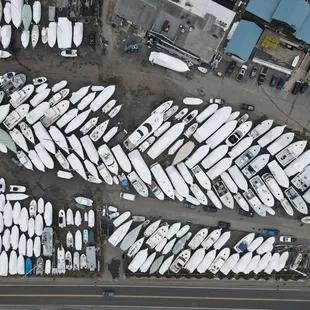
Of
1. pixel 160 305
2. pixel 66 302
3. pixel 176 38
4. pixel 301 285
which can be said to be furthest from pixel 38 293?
pixel 176 38

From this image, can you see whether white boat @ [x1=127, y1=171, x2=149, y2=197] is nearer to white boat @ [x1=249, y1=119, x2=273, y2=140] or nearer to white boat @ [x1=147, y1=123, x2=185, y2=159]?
white boat @ [x1=147, y1=123, x2=185, y2=159]

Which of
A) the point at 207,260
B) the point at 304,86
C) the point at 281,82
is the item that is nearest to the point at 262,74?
the point at 281,82

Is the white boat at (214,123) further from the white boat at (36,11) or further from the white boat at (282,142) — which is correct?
the white boat at (36,11)

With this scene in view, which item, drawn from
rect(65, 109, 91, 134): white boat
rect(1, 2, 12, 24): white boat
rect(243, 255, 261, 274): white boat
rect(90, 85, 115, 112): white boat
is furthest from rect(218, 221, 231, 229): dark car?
rect(1, 2, 12, 24): white boat

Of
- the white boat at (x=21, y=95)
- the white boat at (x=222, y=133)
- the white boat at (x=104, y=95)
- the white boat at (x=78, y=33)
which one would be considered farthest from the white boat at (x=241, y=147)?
the white boat at (x=21, y=95)

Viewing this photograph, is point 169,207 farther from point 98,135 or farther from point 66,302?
point 66,302

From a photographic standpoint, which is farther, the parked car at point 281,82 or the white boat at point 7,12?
the white boat at point 7,12

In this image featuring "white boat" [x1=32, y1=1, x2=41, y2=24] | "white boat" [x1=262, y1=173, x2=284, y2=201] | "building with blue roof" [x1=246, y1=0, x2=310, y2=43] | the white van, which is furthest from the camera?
"white boat" [x1=32, y1=1, x2=41, y2=24]
